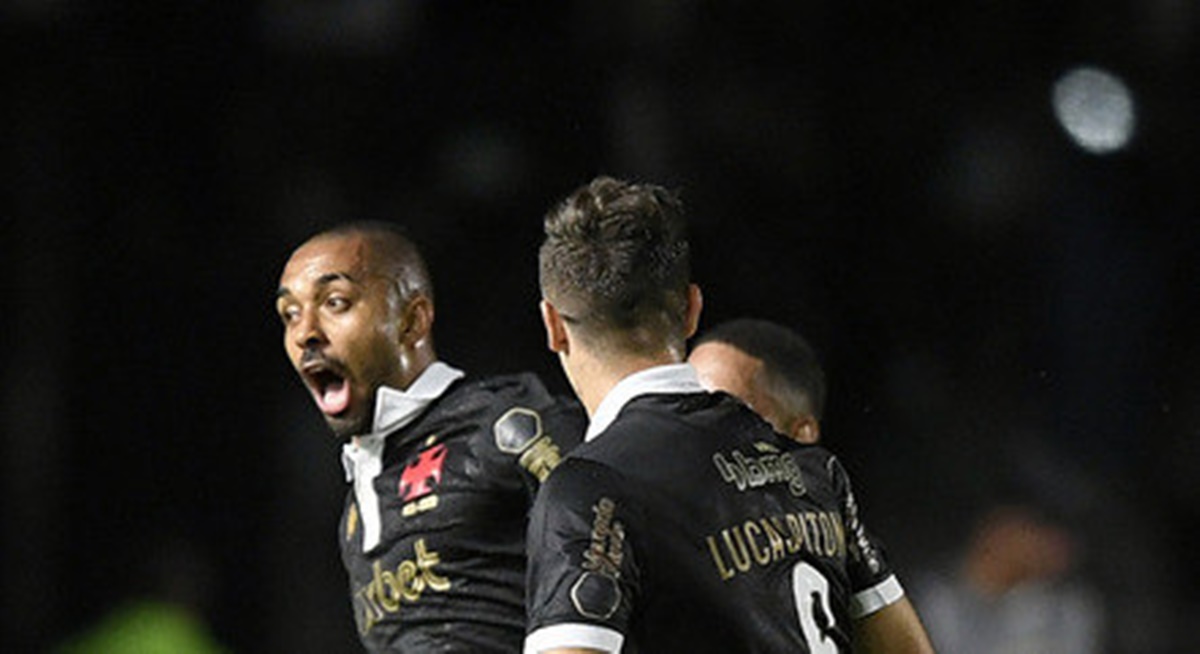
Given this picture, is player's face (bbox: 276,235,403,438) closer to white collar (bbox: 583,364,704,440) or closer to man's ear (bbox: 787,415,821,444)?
man's ear (bbox: 787,415,821,444)

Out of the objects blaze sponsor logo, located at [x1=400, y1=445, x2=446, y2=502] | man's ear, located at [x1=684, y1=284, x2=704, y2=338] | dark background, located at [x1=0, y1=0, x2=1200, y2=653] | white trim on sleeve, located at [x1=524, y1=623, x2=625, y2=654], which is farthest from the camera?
dark background, located at [x1=0, y1=0, x2=1200, y2=653]

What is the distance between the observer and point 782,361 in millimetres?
3082

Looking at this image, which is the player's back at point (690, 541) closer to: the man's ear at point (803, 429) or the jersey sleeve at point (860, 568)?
the jersey sleeve at point (860, 568)

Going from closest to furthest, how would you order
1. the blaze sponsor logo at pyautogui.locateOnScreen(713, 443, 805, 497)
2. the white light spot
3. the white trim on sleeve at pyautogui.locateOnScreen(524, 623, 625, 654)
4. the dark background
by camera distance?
the white trim on sleeve at pyautogui.locateOnScreen(524, 623, 625, 654) → the blaze sponsor logo at pyautogui.locateOnScreen(713, 443, 805, 497) → the dark background → the white light spot

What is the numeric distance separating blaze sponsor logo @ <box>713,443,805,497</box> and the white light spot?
4050 mm

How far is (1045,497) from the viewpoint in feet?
18.4

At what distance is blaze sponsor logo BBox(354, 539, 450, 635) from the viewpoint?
2811 mm

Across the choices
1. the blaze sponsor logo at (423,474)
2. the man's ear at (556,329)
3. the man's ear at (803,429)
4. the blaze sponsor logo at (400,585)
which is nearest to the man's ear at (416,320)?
the blaze sponsor logo at (423,474)

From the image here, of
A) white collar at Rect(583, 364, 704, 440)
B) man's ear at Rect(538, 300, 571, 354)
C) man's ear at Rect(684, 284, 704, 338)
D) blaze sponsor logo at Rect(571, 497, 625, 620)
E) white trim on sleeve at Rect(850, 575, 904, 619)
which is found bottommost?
white trim on sleeve at Rect(850, 575, 904, 619)

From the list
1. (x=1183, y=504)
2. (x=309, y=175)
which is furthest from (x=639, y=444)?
(x=309, y=175)

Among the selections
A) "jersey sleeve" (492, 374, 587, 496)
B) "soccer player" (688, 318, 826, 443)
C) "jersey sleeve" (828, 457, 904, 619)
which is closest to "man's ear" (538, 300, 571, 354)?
"jersey sleeve" (828, 457, 904, 619)

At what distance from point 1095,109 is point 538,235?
1863mm

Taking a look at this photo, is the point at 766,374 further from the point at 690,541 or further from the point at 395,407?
the point at 690,541

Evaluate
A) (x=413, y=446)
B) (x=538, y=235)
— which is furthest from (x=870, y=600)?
(x=538, y=235)
